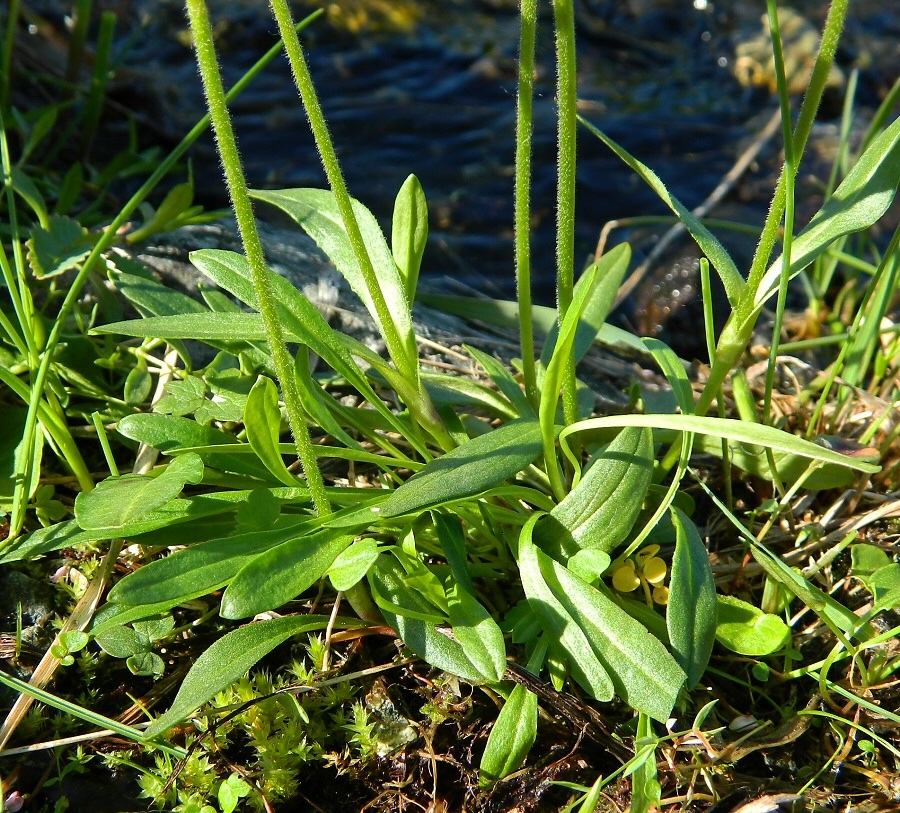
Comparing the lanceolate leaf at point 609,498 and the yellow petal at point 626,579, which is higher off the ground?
the lanceolate leaf at point 609,498

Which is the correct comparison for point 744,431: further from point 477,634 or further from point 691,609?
point 477,634

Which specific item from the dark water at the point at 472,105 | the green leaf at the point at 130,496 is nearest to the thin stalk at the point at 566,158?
the green leaf at the point at 130,496

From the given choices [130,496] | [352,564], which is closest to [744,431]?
[352,564]

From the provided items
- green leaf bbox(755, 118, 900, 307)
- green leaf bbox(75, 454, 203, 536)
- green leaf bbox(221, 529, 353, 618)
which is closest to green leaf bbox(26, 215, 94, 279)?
green leaf bbox(75, 454, 203, 536)

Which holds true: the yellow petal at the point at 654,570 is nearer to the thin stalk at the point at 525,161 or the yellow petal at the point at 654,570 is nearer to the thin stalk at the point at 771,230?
the thin stalk at the point at 771,230

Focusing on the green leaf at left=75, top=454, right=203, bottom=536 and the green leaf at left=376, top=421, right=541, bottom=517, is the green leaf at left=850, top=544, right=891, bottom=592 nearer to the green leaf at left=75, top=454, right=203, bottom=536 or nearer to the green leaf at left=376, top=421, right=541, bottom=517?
the green leaf at left=376, top=421, right=541, bottom=517

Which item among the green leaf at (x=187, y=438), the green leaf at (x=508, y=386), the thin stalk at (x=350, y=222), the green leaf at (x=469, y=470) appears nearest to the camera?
the thin stalk at (x=350, y=222)
